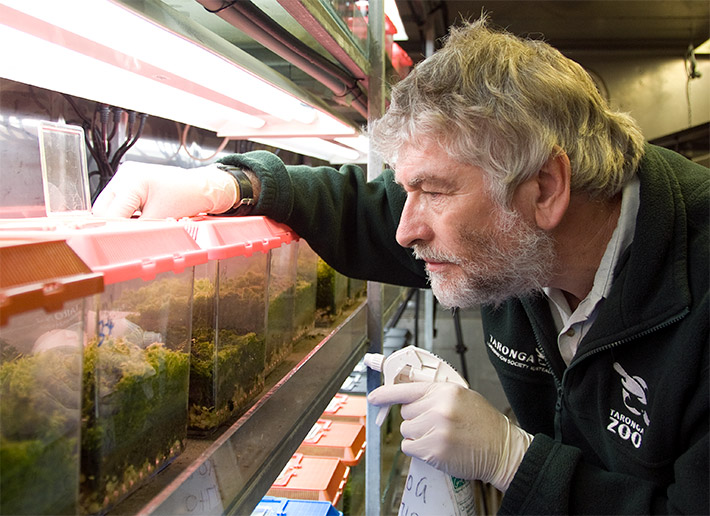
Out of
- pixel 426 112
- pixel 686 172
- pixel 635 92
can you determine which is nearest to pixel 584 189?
pixel 686 172

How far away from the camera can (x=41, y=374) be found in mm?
548

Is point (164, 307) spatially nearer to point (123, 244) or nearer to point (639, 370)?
point (123, 244)

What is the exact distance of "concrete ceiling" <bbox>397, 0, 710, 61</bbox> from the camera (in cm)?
372

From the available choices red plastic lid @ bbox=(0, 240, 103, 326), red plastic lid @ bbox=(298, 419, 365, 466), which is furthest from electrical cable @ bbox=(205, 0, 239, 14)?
red plastic lid @ bbox=(298, 419, 365, 466)

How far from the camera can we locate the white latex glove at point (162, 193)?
101 cm

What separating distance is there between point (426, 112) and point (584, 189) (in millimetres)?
399

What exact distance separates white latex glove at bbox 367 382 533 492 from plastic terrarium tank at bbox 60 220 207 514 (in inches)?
22.6

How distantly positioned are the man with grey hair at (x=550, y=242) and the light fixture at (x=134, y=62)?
180 mm

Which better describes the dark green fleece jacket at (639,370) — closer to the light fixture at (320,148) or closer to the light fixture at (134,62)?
the light fixture at (134,62)

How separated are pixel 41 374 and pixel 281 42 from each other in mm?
1007

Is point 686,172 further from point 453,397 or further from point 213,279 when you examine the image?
point 213,279

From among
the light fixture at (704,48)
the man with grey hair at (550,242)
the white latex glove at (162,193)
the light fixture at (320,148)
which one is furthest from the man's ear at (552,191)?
the light fixture at (704,48)

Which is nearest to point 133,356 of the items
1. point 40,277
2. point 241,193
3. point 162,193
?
point 40,277

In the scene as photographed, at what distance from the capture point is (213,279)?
91cm
